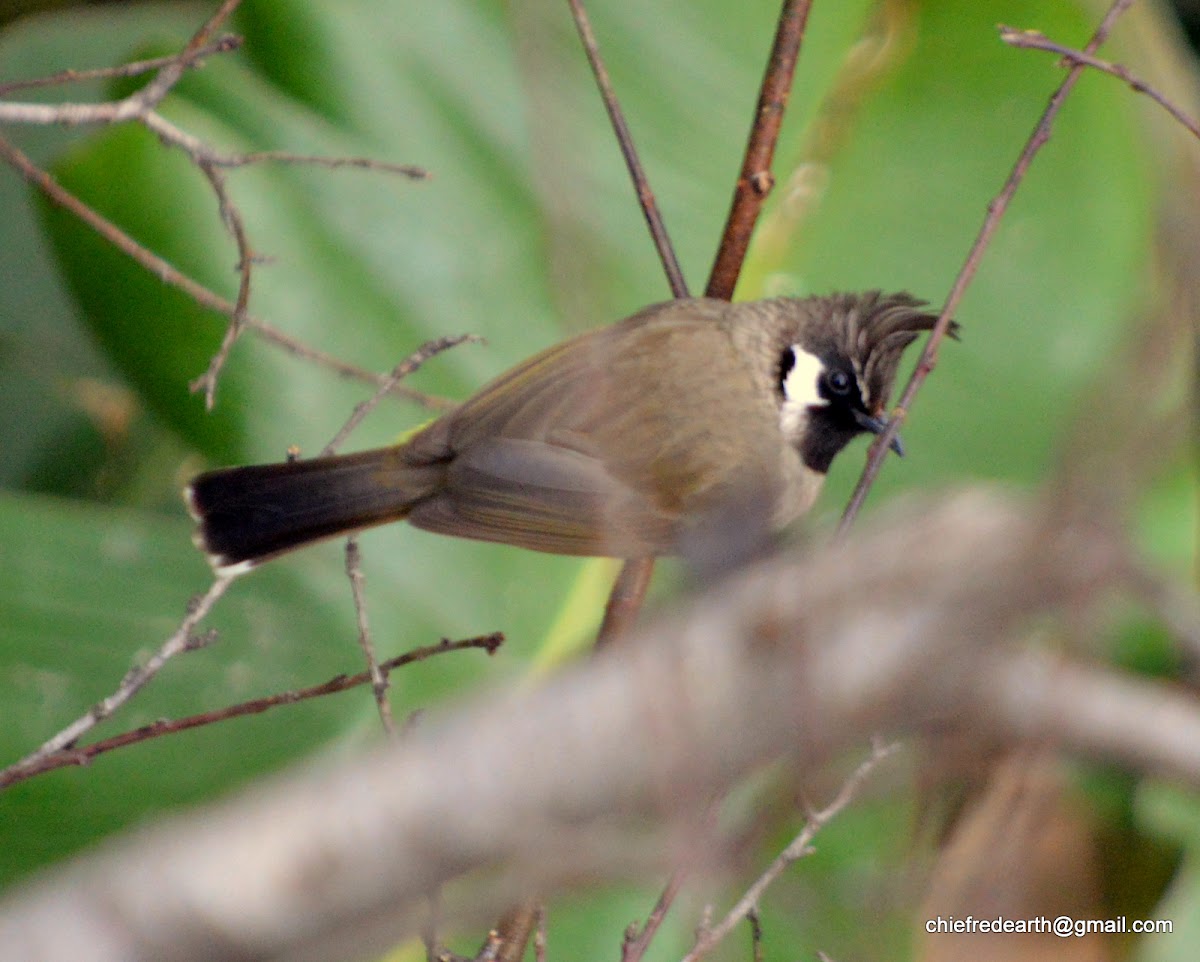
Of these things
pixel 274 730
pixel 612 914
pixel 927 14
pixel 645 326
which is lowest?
pixel 612 914

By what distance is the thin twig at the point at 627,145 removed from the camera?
1.50 m

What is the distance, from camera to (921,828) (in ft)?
1.89

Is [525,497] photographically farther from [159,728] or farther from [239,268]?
[159,728]

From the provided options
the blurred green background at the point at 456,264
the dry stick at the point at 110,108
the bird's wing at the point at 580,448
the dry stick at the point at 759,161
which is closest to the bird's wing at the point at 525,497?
the bird's wing at the point at 580,448

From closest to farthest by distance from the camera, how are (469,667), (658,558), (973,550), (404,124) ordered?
(973,550)
(658,558)
(469,667)
(404,124)

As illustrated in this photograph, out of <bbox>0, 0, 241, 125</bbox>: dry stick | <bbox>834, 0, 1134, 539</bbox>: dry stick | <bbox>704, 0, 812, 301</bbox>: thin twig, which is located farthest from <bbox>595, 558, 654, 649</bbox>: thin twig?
<bbox>0, 0, 241, 125</bbox>: dry stick

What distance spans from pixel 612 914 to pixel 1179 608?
159 cm

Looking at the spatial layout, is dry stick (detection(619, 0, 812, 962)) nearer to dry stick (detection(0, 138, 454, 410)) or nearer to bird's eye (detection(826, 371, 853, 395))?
bird's eye (detection(826, 371, 853, 395))

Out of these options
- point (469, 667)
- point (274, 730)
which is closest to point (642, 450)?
point (469, 667)

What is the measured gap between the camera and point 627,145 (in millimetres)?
1592

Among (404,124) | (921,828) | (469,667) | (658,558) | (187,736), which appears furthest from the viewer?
(404,124)

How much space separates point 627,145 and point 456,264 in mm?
612

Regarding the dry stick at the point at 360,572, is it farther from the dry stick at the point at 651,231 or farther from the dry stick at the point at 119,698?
the dry stick at the point at 651,231

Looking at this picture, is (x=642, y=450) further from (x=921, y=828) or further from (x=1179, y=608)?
(x=1179, y=608)
